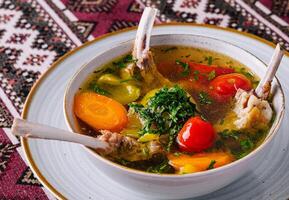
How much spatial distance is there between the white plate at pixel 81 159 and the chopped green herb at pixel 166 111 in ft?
0.62

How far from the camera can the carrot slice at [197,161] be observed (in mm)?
1349

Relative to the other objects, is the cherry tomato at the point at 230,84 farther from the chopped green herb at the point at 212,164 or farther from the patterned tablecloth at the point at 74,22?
the patterned tablecloth at the point at 74,22

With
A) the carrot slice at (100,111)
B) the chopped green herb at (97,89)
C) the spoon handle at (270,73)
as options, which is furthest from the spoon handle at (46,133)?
the spoon handle at (270,73)

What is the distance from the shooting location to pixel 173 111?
5.10 feet

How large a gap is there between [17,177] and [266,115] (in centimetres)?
76

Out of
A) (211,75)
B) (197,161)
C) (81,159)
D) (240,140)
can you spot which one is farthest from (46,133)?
(211,75)

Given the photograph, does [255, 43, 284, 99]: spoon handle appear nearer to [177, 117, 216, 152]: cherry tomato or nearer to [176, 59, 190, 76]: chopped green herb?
[177, 117, 216, 152]: cherry tomato

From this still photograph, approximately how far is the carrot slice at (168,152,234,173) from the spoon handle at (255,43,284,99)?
206 millimetres

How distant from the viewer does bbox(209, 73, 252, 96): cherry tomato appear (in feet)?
5.36

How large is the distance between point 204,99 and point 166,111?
0.47 ft

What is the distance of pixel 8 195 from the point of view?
62.4 inches

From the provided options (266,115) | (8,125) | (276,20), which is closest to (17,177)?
Result: (8,125)

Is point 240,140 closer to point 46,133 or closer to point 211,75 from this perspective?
point 211,75

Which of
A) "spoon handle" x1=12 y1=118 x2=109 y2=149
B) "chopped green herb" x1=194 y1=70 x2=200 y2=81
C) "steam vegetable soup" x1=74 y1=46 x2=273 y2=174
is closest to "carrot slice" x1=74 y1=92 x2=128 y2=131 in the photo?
"steam vegetable soup" x1=74 y1=46 x2=273 y2=174
